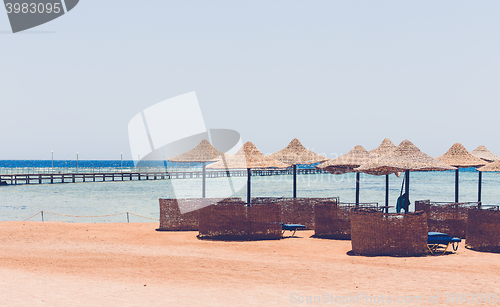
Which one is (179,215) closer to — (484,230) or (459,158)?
(484,230)

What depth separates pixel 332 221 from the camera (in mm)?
13367

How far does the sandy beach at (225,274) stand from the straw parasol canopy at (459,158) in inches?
177

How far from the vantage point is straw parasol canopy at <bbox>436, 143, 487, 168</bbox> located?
14883 millimetres

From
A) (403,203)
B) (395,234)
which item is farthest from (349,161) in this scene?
(395,234)

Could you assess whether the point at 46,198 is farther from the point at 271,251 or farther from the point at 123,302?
the point at 123,302

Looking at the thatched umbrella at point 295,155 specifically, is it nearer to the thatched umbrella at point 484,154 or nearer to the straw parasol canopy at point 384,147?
the straw parasol canopy at point 384,147

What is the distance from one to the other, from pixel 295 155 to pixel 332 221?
343cm

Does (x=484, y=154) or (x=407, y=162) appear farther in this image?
(x=484, y=154)

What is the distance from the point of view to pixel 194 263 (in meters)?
9.59

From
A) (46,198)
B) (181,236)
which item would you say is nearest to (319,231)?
(181,236)

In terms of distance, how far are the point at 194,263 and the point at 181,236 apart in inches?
161

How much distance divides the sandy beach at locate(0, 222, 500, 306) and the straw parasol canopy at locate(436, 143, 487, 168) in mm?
4498

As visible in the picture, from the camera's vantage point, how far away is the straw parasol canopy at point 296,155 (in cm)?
1577

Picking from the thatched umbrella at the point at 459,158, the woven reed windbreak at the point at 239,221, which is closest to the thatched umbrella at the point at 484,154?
the thatched umbrella at the point at 459,158
